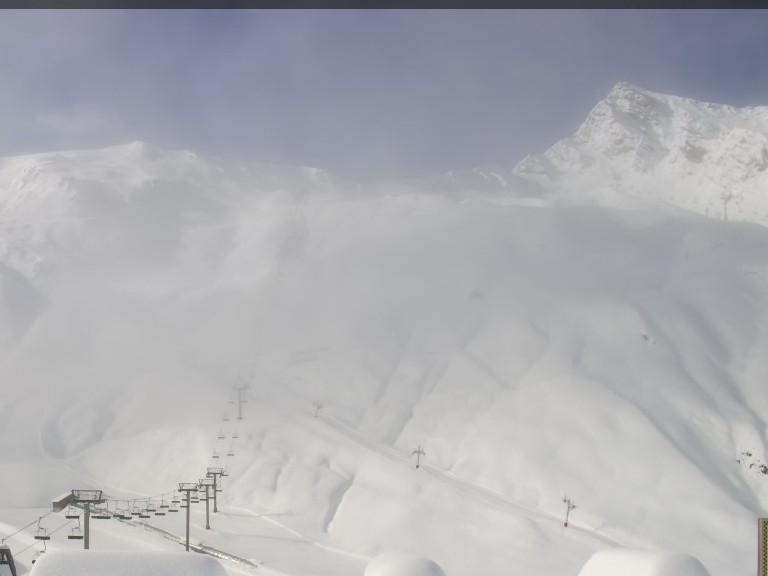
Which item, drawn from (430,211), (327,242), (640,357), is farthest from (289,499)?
(430,211)

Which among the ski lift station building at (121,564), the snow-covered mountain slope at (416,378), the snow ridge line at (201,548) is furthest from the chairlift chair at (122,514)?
the ski lift station building at (121,564)

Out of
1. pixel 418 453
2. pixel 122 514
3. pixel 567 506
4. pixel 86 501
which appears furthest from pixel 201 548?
pixel 418 453

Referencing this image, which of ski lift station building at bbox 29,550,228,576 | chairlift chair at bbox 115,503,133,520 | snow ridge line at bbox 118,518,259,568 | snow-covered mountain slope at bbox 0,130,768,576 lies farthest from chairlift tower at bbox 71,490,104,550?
ski lift station building at bbox 29,550,228,576

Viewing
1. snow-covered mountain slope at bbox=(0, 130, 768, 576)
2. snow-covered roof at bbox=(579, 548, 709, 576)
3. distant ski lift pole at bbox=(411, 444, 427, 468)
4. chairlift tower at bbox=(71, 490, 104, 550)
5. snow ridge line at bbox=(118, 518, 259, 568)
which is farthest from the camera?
distant ski lift pole at bbox=(411, 444, 427, 468)

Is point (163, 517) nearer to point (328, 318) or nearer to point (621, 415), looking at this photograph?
point (621, 415)

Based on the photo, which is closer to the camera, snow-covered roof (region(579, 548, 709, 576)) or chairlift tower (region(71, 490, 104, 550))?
snow-covered roof (region(579, 548, 709, 576))

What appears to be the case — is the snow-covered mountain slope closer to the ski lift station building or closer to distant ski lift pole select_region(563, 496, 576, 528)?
distant ski lift pole select_region(563, 496, 576, 528)

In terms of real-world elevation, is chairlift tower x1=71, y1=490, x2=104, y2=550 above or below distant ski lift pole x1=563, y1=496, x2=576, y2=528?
below
